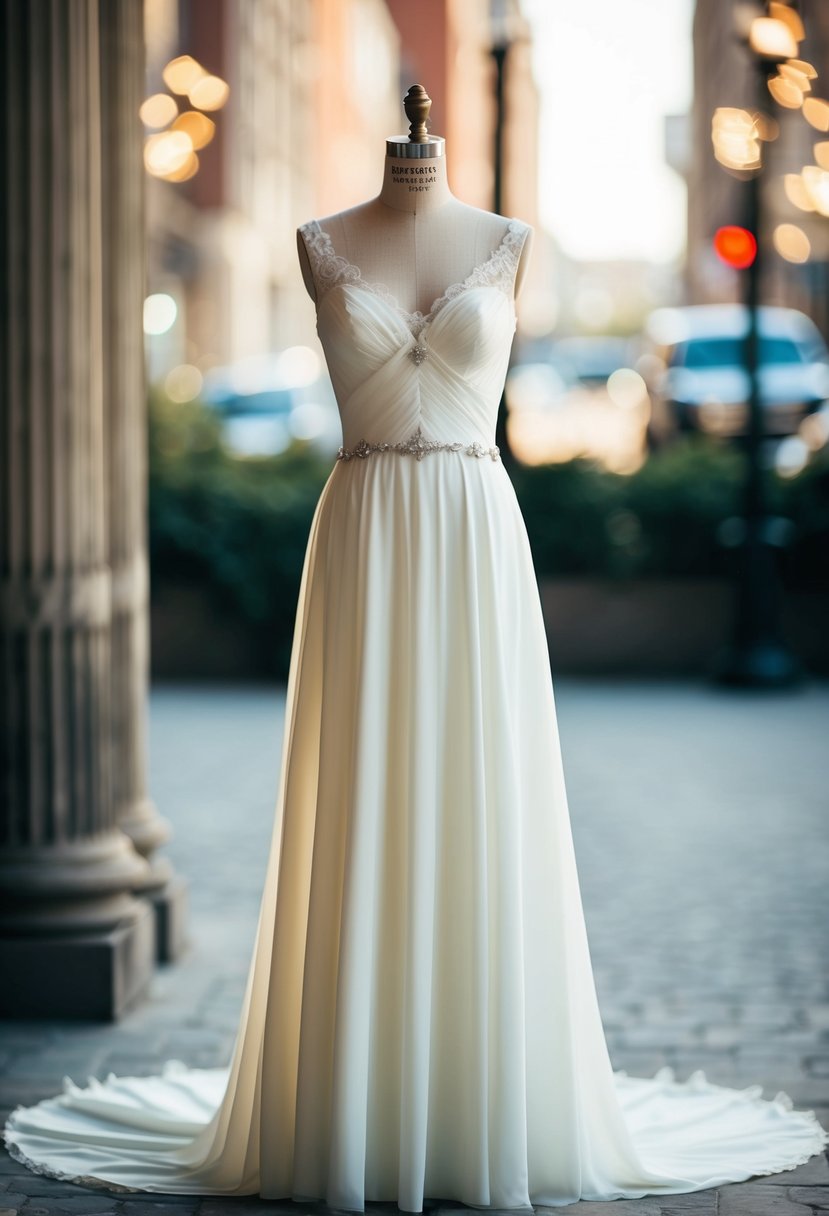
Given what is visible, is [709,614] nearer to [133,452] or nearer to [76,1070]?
[133,452]

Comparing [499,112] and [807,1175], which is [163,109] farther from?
[807,1175]

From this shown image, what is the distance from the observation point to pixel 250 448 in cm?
1880

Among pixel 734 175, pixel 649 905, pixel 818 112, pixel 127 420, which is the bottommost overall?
pixel 649 905

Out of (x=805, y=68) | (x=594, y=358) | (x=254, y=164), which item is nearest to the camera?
(x=805, y=68)

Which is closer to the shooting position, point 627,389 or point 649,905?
point 649,905

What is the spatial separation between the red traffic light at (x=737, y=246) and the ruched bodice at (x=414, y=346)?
8.91 m

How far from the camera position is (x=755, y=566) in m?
11.9

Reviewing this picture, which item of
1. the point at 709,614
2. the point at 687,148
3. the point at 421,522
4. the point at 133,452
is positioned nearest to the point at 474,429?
the point at 421,522

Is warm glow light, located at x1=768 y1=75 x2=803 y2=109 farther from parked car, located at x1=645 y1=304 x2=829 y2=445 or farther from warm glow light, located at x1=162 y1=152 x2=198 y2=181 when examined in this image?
parked car, located at x1=645 y1=304 x2=829 y2=445

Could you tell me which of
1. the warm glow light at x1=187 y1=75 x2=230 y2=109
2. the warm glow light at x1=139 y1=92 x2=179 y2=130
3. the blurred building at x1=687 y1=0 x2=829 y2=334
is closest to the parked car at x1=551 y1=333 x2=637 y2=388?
the blurred building at x1=687 y1=0 x2=829 y2=334

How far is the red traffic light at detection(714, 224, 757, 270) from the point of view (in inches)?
477

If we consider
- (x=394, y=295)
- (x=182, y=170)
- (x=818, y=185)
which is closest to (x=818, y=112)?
(x=818, y=185)

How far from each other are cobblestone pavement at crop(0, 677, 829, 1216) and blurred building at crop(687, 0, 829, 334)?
195 inches

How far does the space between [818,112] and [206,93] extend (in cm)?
428
